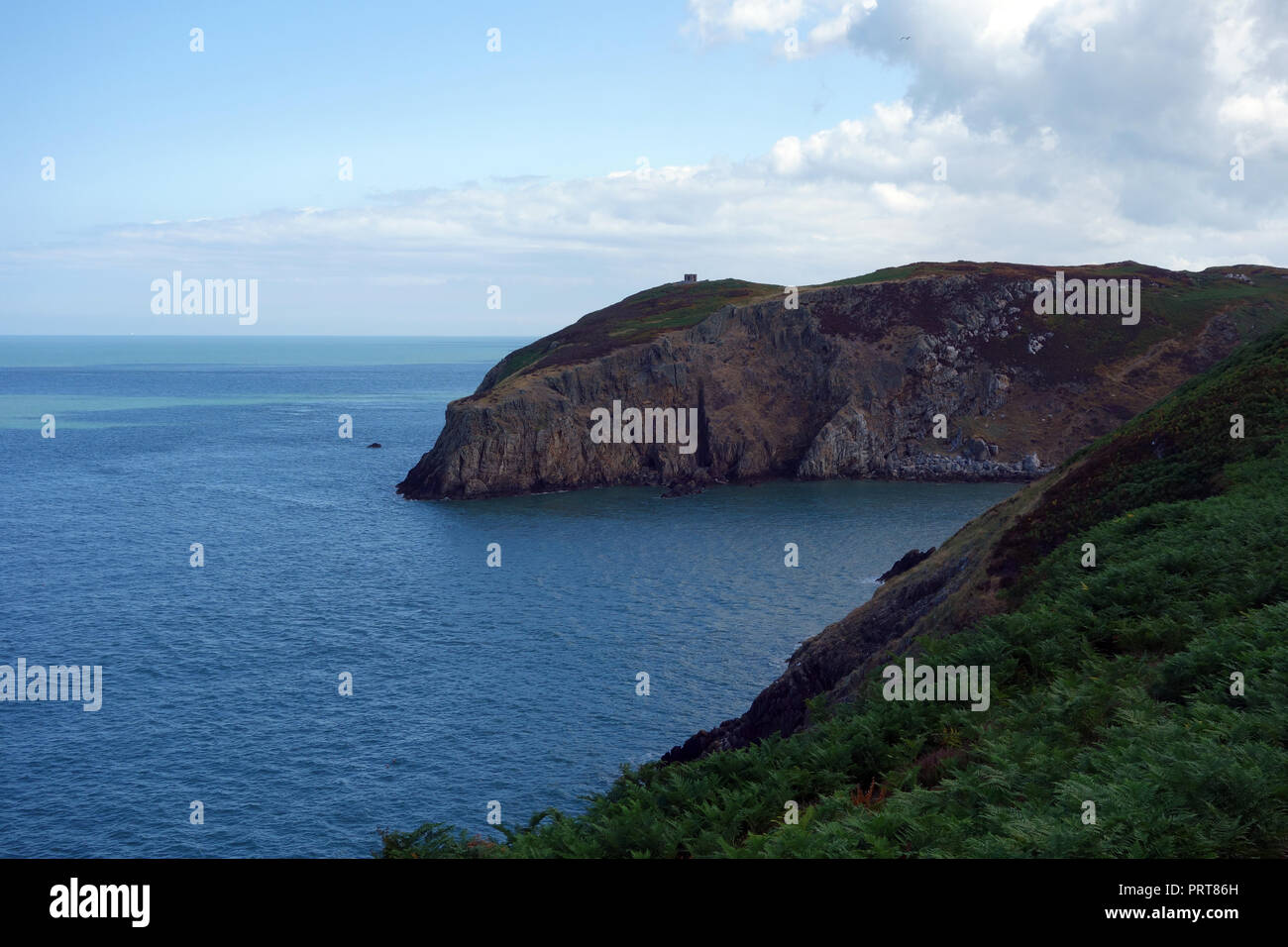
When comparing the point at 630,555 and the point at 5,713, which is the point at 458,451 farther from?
the point at 5,713

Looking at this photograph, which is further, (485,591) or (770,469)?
(770,469)

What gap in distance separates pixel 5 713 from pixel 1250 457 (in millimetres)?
55878

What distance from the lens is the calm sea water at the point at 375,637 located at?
3850 centimetres

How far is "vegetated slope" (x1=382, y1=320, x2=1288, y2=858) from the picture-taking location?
12039mm

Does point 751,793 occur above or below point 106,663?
above

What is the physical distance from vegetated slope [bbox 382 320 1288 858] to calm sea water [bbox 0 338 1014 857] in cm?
1806

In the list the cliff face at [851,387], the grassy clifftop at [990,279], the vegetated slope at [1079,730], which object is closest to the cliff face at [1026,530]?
the vegetated slope at [1079,730]

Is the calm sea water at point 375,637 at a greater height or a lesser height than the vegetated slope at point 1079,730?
lesser

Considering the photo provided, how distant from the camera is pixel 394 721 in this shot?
1812 inches

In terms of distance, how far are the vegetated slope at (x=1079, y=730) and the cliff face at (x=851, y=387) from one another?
280 feet

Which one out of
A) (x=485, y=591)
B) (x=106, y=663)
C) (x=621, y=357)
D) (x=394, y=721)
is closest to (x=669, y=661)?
(x=394, y=721)

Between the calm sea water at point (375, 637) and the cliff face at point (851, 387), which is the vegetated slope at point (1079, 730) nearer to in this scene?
the calm sea water at point (375, 637)

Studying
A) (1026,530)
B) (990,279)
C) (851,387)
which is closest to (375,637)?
(1026,530)
